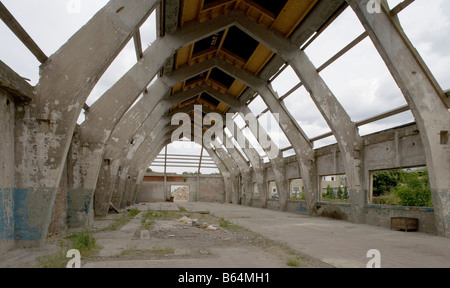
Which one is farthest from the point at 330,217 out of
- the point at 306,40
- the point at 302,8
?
the point at 302,8

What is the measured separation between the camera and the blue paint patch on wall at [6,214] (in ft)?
19.0

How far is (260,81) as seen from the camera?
56.1 feet

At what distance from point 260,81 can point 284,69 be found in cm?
199

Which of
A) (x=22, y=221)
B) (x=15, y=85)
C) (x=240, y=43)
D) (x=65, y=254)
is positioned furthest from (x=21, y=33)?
(x=240, y=43)

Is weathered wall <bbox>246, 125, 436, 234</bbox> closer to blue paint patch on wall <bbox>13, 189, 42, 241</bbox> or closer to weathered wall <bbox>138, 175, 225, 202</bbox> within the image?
blue paint patch on wall <bbox>13, 189, 42, 241</bbox>

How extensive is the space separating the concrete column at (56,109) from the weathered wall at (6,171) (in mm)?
201

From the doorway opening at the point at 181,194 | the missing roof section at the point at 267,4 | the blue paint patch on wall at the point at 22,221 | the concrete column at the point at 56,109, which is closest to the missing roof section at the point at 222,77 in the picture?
the missing roof section at the point at 267,4

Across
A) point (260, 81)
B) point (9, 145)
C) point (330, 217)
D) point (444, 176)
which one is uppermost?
point (260, 81)

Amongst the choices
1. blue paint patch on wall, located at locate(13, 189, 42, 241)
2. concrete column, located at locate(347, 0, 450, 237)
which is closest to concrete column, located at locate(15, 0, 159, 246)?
blue paint patch on wall, located at locate(13, 189, 42, 241)

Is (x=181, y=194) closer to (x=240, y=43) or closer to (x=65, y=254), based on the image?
(x=240, y=43)

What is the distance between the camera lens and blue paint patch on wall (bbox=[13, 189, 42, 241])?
6.32 meters

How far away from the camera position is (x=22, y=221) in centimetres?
636

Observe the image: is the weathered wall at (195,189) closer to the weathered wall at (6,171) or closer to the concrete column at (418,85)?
the concrete column at (418,85)

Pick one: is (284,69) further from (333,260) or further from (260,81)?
(333,260)
